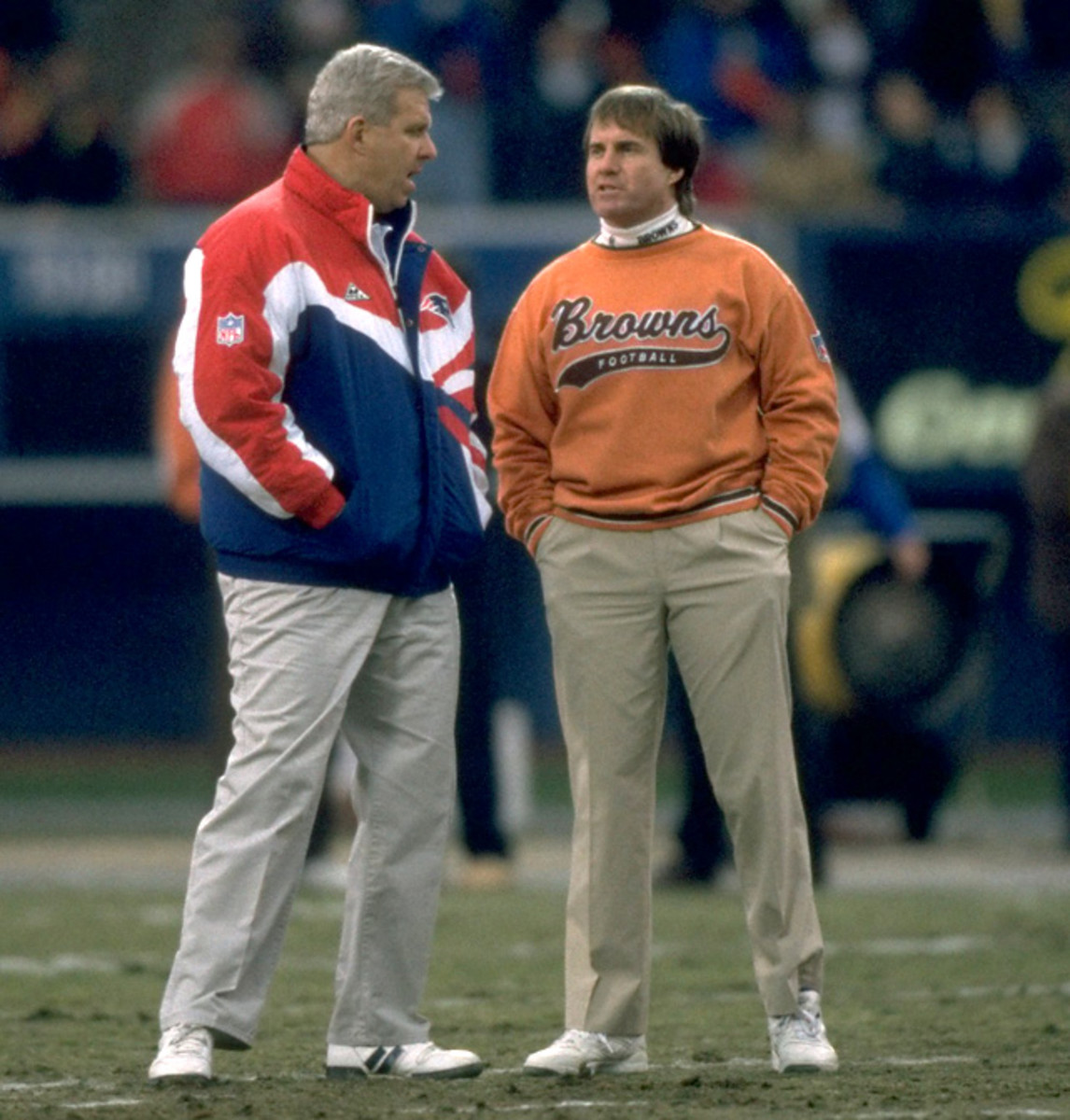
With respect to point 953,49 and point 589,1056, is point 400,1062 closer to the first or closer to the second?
point 589,1056

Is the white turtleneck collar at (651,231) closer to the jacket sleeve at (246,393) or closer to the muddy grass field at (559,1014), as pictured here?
A: the jacket sleeve at (246,393)

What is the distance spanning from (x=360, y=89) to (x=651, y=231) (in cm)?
68

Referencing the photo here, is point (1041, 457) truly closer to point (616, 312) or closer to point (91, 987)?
point (91, 987)

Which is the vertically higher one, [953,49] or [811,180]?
[953,49]

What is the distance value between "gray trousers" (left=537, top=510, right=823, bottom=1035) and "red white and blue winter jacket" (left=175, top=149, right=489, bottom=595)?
0.35m

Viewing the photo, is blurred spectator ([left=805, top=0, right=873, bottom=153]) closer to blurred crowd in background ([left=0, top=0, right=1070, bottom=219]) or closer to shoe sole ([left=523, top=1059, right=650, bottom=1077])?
blurred crowd in background ([left=0, top=0, right=1070, bottom=219])

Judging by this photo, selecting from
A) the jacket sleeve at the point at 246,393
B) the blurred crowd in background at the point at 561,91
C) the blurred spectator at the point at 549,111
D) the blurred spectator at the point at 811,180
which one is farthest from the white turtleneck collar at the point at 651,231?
the blurred spectator at the point at 549,111

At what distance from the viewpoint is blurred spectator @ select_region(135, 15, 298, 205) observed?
16938mm

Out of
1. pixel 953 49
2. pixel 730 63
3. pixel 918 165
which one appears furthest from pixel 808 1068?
pixel 953 49

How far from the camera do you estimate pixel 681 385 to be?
6.43m

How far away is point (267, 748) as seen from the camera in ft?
20.6

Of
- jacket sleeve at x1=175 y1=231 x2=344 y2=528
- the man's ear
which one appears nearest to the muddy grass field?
jacket sleeve at x1=175 y1=231 x2=344 y2=528

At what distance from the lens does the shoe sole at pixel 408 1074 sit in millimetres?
6383

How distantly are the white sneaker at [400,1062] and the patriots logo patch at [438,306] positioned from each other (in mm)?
1546
